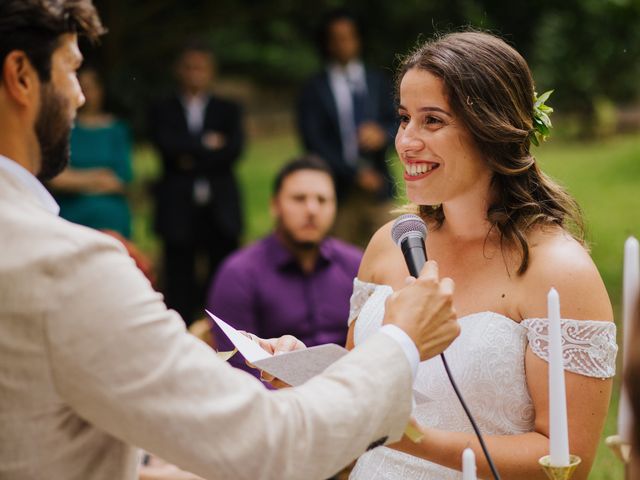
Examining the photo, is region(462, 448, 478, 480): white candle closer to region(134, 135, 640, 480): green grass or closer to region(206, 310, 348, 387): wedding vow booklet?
region(206, 310, 348, 387): wedding vow booklet

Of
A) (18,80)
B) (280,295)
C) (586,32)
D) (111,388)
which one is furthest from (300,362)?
(586,32)

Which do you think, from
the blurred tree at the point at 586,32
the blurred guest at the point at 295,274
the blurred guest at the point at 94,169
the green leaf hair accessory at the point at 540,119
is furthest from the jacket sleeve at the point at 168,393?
the blurred guest at the point at 94,169

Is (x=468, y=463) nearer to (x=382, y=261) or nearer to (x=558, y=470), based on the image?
(x=558, y=470)

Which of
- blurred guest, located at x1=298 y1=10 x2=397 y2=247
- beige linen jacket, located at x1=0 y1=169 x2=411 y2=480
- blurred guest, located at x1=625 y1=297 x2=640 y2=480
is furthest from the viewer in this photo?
blurred guest, located at x1=298 y1=10 x2=397 y2=247

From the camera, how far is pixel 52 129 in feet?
5.84

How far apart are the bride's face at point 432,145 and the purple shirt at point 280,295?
242 centimetres

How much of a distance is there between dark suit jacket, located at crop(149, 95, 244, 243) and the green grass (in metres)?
2.82

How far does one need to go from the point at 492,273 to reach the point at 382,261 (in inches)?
15.9

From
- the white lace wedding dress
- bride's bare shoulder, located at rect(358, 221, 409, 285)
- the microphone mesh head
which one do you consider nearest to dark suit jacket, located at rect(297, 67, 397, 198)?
bride's bare shoulder, located at rect(358, 221, 409, 285)

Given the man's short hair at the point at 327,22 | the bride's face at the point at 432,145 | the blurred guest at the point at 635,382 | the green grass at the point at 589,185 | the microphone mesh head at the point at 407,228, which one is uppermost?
the man's short hair at the point at 327,22

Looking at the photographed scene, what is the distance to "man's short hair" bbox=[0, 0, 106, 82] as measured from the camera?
1712mm

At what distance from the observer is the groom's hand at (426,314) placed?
74.3 inches

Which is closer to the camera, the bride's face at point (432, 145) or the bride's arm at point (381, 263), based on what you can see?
the bride's face at point (432, 145)

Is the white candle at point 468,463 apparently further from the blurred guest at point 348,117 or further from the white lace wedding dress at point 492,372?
the blurred guest at point 348,117
